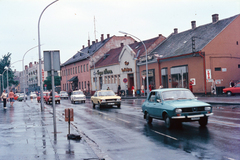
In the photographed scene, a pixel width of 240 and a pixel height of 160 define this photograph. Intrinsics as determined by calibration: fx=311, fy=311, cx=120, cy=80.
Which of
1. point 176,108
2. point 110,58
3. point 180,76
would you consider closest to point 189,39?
point 180,76

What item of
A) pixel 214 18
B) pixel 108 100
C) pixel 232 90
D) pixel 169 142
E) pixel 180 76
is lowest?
pixel 169 142

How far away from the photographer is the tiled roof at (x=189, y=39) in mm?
37375

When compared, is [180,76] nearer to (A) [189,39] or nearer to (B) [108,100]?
(A) [189,39]

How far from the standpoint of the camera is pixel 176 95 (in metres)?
12.5

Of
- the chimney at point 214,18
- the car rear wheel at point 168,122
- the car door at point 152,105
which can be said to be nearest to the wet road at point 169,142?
the car rear wheel at point 168,122

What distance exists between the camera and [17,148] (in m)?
8.66

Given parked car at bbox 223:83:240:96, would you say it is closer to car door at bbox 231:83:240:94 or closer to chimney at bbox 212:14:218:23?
car door at bbox 231:83:240:94

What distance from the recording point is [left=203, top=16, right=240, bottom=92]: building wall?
36094mm

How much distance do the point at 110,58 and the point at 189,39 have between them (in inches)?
943

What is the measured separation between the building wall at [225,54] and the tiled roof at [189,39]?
27.3 inches

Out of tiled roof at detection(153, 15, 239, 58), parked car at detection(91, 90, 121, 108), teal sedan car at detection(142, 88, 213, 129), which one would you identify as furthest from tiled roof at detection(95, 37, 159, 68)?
teal sedan car at detection(142, 88, 213, 129)

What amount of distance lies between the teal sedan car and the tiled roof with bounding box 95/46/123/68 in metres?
44.3

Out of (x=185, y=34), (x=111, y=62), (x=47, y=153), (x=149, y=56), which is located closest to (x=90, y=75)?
(x=111, y=62)

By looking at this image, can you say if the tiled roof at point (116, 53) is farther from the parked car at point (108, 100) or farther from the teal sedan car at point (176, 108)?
the teal sedan car at point (176, 108)
